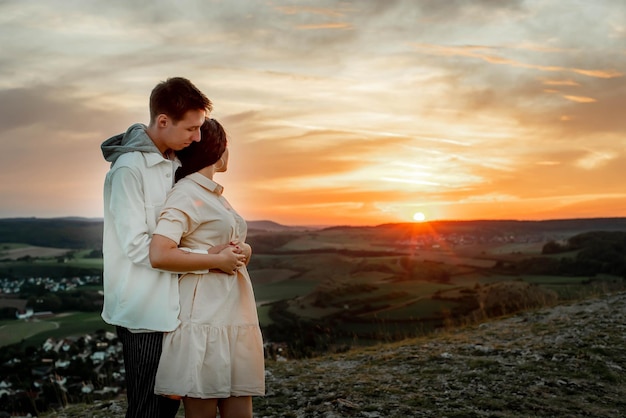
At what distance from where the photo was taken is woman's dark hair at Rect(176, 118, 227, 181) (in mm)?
3086

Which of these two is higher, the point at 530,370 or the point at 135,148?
the point at 135,148

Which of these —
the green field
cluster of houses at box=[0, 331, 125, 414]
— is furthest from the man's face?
the green field

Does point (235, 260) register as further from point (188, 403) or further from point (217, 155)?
point (188, 403)

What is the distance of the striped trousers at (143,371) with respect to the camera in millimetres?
2973

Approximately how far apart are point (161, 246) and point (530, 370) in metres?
5.70

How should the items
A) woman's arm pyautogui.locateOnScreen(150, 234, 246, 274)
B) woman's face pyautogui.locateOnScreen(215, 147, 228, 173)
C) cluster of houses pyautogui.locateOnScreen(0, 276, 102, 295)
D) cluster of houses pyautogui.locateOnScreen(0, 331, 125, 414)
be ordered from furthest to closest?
cluster of houses pyautogui.locateOnScreen(0, 276, 102, 295)
cluster of houses pyautogui.locateOnScreen(0, 331, 125, 414)
woman's face pyautogui.locateOnScreen(215, 147, 228, 173)
woman's arm pyautogui.locateOnScreen(150, 234, 246, 274)

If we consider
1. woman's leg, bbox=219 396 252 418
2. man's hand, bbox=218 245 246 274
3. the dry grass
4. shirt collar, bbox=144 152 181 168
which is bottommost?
the dry grass

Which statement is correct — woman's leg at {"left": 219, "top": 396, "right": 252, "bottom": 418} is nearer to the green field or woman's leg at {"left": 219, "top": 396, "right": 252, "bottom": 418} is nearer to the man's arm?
the man's arm

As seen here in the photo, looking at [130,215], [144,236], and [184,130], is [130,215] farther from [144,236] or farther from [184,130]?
[184,130]

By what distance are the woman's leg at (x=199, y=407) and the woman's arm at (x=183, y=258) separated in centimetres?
71

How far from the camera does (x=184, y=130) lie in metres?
2.99

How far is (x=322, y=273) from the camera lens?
39.8 meters

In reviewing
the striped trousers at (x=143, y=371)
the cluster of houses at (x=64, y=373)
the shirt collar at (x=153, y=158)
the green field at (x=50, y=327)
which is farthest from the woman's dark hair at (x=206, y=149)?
the green field at (x=50, y=327)

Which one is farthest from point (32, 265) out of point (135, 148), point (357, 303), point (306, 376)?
point (135, 148)
